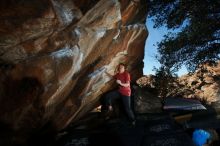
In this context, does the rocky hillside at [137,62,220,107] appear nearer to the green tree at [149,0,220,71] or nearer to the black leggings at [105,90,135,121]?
the green tree at [149,0,220,71]

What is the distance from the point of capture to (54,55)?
936 centimetres

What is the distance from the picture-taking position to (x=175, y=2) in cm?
1591

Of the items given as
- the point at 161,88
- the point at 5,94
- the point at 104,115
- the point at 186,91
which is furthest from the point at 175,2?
the point at 5,94

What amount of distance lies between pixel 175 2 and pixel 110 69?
5869mm

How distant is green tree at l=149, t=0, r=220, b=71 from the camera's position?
14594 millimetres

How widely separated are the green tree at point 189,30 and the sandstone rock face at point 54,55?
3.94m

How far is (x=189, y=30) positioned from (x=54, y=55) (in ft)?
26.6

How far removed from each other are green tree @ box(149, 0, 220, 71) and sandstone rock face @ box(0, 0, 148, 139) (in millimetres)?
3944

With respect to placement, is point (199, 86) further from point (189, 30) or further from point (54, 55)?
point (54, 55)

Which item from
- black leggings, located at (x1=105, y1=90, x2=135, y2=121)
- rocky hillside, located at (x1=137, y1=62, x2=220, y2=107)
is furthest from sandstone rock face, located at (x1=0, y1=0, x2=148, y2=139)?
rocky hillside, located at (x1=137, y1=62, x2=220, y2=107)

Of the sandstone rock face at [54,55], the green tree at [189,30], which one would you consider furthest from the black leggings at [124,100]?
the green tree at [189,30]

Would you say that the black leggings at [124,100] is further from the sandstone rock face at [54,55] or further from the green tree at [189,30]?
the green tree at [189,30]

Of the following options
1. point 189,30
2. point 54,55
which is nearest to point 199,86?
point 189,30

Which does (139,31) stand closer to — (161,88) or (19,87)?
(161,88)
